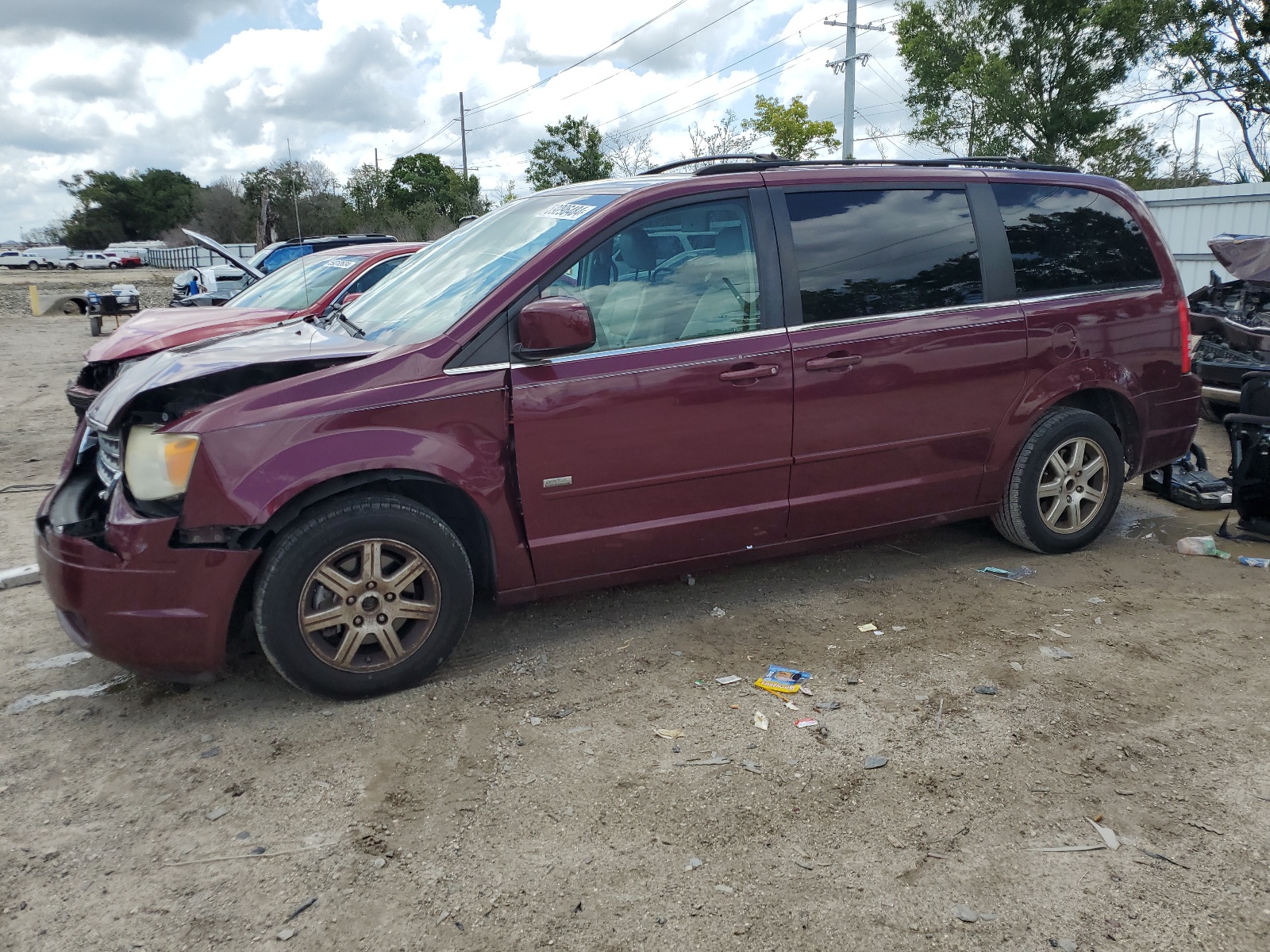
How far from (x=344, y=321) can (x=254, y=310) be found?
3.84 meters

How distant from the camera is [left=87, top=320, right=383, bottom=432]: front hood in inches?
137

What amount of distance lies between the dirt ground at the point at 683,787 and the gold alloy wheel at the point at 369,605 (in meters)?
0.22

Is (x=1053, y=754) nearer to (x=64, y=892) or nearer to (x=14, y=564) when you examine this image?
(x=64, y=892)

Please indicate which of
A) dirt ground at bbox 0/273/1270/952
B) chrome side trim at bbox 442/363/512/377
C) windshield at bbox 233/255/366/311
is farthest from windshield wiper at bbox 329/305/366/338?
windshield at bbox 233/255/366/311

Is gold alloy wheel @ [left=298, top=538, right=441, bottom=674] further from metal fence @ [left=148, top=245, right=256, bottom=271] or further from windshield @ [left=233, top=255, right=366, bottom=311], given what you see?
metal fence @ [left=148, top=245, right=256, bottom=271]

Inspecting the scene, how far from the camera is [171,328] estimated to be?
7.03 metres

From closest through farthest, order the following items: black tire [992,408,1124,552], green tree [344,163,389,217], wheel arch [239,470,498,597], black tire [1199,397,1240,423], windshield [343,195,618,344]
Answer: wheel arch [239,470,498,597]
windshield [343,195,618,344]
black tire [992,408,1124,552]
black tire [1199,397,1240,423]
green tree [344,163,389,217]

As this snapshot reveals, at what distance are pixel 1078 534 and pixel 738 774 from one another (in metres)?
2.90

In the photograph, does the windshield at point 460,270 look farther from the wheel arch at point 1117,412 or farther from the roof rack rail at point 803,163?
the wheel arch at point 1117,412

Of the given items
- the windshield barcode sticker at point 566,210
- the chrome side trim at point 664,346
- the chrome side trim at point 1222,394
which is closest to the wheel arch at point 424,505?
the chrome side trim at point 664,346

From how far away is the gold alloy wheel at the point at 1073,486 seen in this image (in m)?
4.95

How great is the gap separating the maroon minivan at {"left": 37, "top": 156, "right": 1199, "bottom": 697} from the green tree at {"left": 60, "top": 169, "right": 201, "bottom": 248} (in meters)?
89.7

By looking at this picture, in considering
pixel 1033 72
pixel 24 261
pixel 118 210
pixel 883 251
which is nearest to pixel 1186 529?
pixel 883 251

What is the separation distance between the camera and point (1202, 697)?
3611 millimetres
